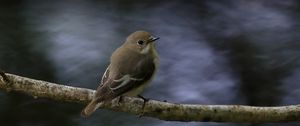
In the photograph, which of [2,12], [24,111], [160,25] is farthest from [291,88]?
[2,12]

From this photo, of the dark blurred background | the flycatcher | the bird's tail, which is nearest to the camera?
the bird's tail

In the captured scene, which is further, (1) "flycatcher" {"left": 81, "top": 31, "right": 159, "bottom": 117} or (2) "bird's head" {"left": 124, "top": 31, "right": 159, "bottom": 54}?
(2) "bird's head" {"left": 124, "top": 31, "right": 159, "bottom": 54}

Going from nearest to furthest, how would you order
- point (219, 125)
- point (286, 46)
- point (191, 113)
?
point (191, 113)
point (219, 125)
point (286, 46)

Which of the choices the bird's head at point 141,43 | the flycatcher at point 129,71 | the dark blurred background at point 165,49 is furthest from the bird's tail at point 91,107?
the dark blurred background at point 165,49

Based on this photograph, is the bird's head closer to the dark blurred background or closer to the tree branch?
the tree branch

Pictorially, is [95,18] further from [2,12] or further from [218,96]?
[218,96]

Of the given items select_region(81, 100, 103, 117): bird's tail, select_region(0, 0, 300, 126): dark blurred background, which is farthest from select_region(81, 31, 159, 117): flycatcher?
select_region(0, 0, 300, 126): dark blurred background

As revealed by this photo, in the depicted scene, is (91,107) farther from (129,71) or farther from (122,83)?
(129,71)
